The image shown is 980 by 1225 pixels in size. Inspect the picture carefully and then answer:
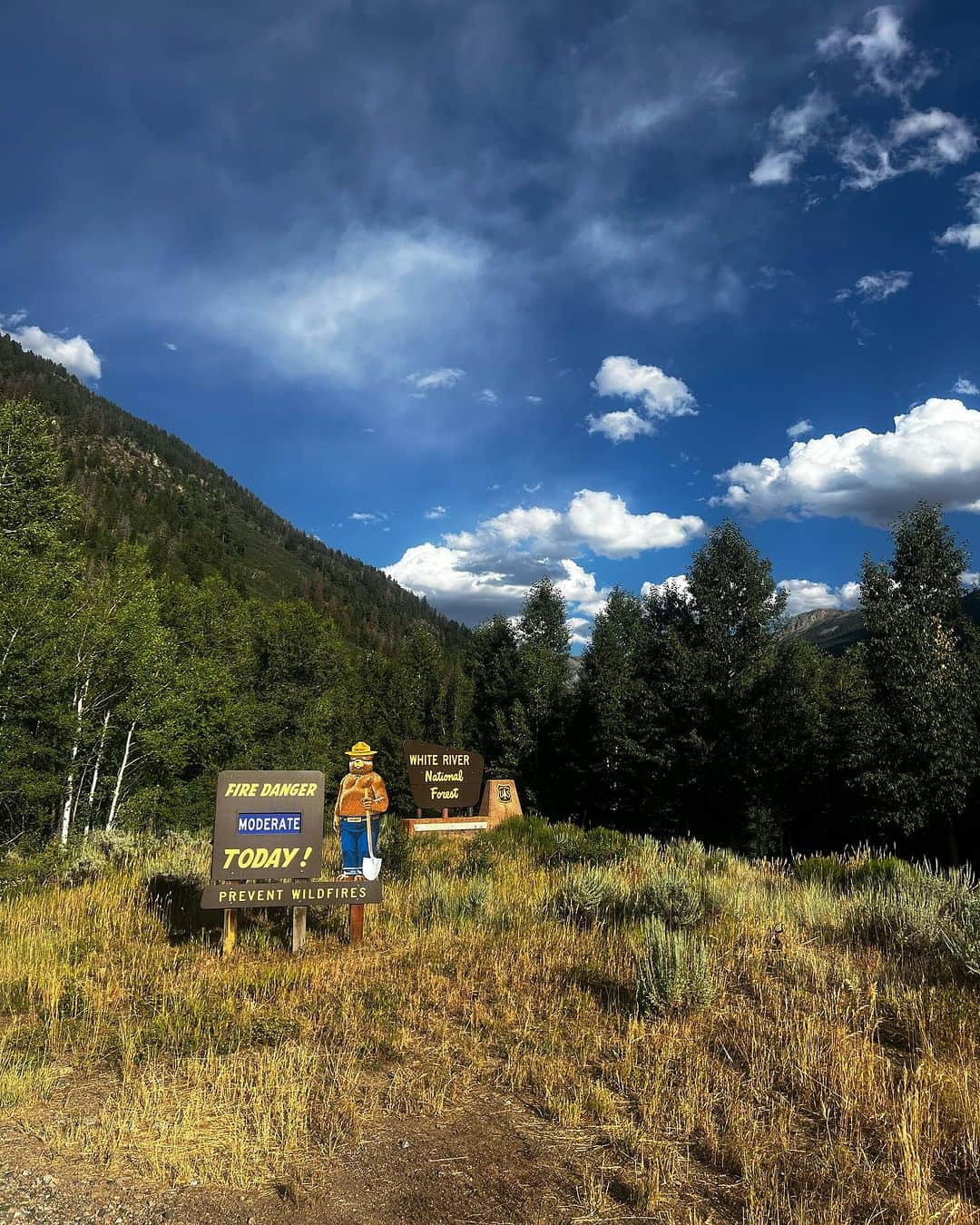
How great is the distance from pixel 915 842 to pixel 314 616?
122 feet

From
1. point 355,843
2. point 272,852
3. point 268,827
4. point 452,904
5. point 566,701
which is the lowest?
point 452,904

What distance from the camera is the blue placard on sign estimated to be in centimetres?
843

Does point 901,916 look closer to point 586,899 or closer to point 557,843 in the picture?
point 586,899

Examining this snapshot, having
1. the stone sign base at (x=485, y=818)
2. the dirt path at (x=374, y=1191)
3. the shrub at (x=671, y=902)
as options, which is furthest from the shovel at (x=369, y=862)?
the stone sign base at (x=485, y=818)

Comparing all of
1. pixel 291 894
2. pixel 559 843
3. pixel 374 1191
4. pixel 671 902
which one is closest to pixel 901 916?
pixel 671 902

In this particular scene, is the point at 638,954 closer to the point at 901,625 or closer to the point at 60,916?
the point at 60,916

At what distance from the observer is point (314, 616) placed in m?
47.2

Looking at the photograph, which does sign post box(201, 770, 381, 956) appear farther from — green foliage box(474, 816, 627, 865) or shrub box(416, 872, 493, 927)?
green foliage box(474, 816, 627, 865)

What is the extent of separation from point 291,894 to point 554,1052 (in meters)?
3.95

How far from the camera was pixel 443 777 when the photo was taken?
22.5 meters

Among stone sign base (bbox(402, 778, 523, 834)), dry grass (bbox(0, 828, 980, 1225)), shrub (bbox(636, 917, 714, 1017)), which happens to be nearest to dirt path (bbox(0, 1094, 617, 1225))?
dry grass (bbox(0, 828, 980, 1225))

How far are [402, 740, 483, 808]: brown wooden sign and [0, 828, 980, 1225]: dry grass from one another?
13.2 meters

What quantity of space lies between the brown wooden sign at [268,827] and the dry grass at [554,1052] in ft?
3.11

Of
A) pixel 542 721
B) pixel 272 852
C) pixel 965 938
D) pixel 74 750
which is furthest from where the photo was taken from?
pixel 542 721
